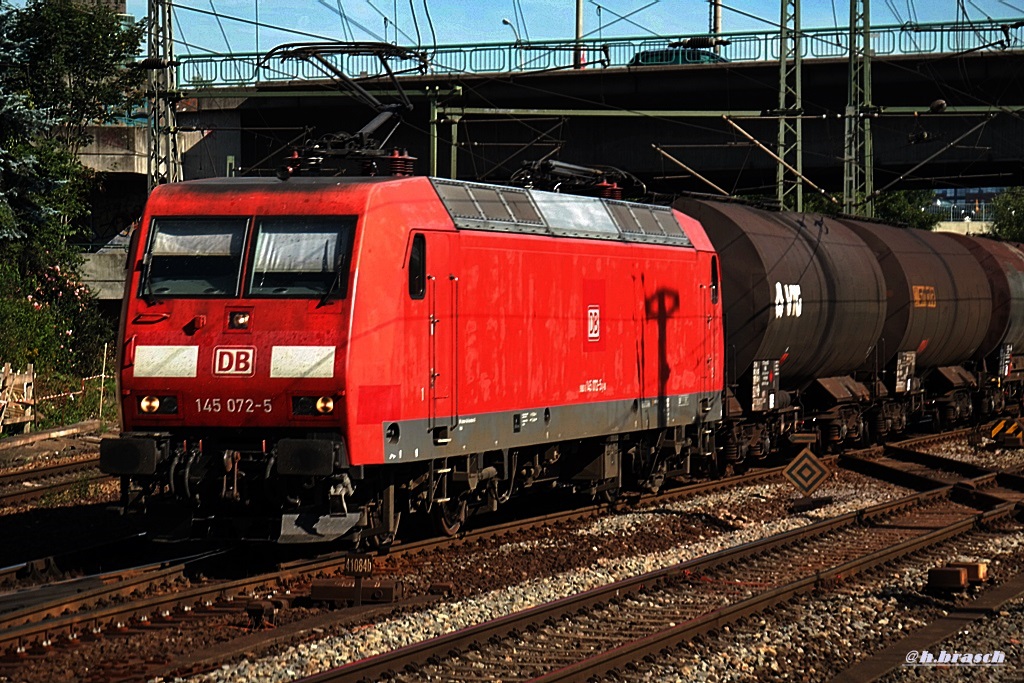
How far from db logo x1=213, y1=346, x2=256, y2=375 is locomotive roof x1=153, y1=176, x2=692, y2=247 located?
1.55 metres

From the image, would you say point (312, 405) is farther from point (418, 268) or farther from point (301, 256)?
point (418, 268)

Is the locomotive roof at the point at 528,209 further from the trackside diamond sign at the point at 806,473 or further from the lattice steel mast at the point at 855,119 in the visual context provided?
the lattice steel mast at the point at 855,119

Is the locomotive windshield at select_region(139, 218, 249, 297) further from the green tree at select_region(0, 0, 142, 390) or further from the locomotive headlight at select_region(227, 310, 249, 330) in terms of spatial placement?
the green tree at select_region(0, 0, 142, 390)

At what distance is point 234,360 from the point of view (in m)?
12.0

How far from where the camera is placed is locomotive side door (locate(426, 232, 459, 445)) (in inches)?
500

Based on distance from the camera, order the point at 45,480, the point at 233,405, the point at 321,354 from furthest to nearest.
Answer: the point at 45,480, the point at 233,405, the point at 321,354

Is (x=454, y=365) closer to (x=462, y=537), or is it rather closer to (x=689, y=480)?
(x=462, y=537)

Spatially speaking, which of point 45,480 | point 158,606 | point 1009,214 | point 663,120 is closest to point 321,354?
point 158,606

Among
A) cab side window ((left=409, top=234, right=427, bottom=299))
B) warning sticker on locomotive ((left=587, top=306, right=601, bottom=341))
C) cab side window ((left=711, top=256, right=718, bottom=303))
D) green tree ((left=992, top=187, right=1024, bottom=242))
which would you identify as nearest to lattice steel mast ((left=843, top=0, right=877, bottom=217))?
cab side window ((left=711, top=256, right=718, bottom=303))

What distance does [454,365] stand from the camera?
515 inches

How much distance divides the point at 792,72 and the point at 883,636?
27777 mm

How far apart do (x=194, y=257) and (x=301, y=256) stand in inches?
40.6

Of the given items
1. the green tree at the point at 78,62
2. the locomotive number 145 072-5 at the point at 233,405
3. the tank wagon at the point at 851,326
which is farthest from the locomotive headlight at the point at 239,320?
the green tree at the point at 78,62

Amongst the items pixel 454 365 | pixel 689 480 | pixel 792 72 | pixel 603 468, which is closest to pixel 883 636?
pixel 454 365
